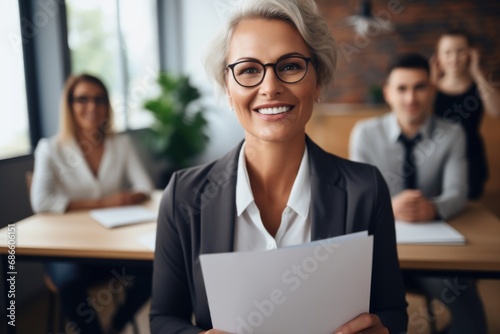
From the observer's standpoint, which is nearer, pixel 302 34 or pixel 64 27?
pixel 302 34

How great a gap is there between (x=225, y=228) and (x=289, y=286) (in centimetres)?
28

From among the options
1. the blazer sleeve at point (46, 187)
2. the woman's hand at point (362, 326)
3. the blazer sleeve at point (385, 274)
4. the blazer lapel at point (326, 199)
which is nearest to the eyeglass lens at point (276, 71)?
the blazer lapel at point (326, 199)

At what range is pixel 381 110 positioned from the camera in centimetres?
458

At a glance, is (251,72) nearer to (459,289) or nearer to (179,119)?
(459,289)

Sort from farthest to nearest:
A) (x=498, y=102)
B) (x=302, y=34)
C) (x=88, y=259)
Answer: (x=498, y=102)
(x=88, y=259)
(x=302, y=34)

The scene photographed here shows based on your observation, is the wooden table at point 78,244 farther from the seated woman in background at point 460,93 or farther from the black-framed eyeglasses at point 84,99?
the seated woman in background at point 460,93

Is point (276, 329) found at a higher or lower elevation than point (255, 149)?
lower

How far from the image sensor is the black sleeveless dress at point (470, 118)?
117 inches

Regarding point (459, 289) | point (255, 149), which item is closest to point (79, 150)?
point (255, 149)

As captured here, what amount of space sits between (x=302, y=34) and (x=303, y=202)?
426mm

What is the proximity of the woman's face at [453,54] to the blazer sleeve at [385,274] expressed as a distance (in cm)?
216

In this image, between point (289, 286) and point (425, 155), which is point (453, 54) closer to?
point (425, 155)

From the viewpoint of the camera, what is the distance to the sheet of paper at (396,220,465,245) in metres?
1.53

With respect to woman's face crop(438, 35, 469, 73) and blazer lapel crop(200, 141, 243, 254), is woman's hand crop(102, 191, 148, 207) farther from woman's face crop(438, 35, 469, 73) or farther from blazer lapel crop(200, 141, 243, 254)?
woman's face crop(438, 35, 469, 73)
